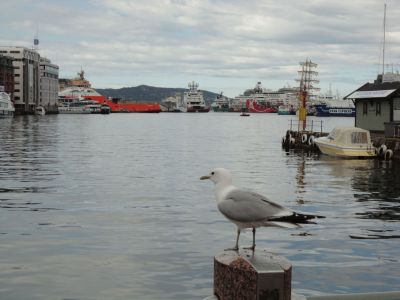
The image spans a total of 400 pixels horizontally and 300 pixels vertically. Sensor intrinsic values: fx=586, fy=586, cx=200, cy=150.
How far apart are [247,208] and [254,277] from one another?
6.34 ft

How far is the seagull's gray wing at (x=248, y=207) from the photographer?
24.8ft

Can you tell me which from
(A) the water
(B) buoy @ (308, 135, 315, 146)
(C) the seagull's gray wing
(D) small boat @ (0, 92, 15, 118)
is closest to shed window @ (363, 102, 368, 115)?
(B) buoy @ (308, 135, 315, 146)

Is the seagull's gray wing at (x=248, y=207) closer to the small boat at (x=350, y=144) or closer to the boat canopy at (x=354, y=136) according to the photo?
the small boat at (x=350, y=144)

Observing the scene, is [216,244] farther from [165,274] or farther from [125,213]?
[125,213]

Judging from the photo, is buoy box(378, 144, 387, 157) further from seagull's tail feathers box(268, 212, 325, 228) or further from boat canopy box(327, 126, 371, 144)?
seagull's tail feathers box(268, 212, 325, 228)

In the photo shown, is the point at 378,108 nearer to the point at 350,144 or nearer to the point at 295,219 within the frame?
the point at 350,144

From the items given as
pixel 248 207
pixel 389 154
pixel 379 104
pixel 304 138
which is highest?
pixel 379 104

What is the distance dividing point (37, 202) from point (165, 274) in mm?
12114

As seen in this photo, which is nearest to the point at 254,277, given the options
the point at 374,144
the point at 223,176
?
the point at 223,176

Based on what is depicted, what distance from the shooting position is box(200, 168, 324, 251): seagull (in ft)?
24.3

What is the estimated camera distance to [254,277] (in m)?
5.90

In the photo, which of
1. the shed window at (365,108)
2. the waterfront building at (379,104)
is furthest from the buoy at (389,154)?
the shed window at (365,108)

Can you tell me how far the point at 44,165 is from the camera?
4156 centimetres

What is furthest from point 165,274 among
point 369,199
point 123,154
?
point 123,154
